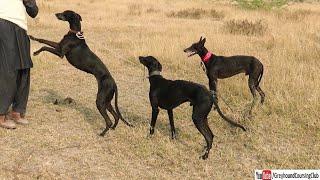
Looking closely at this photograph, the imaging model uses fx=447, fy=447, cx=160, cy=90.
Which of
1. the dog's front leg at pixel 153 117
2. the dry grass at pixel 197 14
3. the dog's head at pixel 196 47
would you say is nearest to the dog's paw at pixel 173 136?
the dog's front leg at pixel 153 117

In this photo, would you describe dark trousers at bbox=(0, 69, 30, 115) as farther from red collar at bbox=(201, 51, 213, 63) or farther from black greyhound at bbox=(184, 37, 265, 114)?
red collar at bbox=(201, 51, 213, 63)

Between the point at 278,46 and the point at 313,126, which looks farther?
the point at 278,46

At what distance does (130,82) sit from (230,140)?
3.82 meters

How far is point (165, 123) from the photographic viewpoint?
22.9ft

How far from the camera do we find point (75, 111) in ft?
24.3

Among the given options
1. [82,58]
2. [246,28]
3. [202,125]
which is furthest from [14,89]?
[246,28]

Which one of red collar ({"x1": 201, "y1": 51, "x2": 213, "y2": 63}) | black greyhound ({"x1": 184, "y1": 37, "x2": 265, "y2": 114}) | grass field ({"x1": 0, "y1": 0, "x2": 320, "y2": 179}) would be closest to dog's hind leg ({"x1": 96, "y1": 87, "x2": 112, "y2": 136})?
grass field ({"x1": 0, "y1": 0, "x2": 320, "y2": 179})

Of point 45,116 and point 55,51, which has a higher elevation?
point 55,51

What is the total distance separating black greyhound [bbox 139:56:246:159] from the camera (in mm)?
5504

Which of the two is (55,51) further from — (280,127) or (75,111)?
(280,127)

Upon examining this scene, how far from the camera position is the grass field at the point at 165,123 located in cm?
532

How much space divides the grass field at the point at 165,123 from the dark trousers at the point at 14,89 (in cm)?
36

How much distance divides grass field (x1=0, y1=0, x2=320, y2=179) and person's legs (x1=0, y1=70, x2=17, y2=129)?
0.30 metres

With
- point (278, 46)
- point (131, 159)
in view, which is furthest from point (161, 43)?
point (131, 159)
